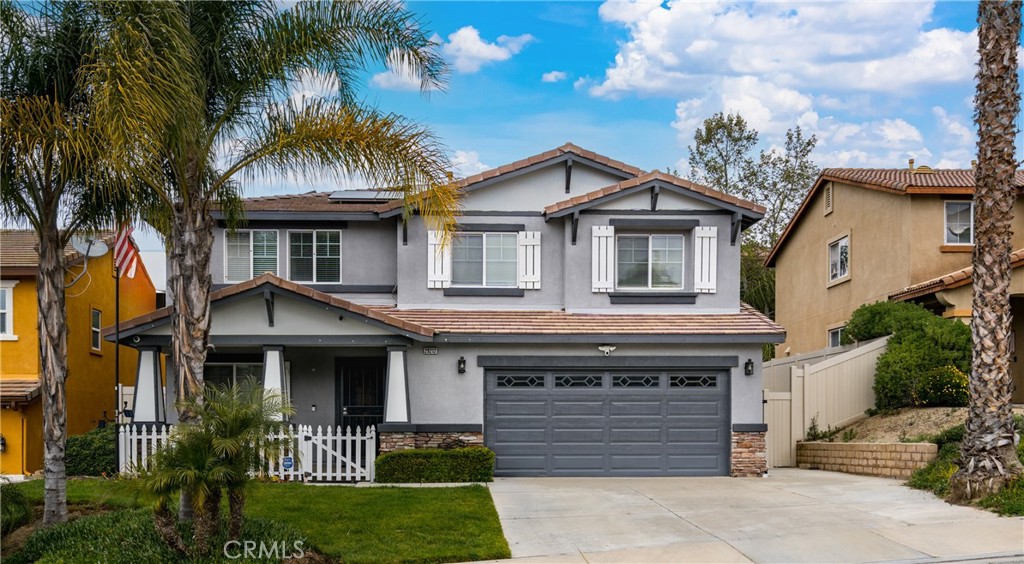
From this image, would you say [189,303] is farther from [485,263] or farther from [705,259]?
[705,259]

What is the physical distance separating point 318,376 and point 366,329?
8.42ft

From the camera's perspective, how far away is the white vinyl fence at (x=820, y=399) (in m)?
19.4

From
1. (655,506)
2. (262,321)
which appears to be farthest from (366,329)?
(655,506)

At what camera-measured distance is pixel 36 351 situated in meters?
19.9

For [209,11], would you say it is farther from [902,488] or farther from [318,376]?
[902,488]

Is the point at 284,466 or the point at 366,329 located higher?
the point at 366,329

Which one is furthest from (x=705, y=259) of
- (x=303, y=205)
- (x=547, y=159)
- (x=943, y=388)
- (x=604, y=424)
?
(x=303, y=205)

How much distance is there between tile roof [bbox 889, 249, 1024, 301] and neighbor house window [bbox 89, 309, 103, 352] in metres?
18.9

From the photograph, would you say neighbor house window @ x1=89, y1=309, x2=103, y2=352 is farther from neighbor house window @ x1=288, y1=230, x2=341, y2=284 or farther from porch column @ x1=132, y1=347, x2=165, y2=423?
neighbor house window @ x1=288, y1=230, x2=341, y2=284

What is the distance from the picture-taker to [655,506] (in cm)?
1316

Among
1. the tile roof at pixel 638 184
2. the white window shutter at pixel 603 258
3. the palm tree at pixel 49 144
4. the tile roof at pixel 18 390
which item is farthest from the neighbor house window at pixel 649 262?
the tile roof at pixel 18 390

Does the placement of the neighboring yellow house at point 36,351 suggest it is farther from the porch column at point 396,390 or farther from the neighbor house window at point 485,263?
the neighbor house window at point 485,263

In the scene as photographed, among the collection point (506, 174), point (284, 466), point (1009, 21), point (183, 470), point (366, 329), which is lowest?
point (284, 466)

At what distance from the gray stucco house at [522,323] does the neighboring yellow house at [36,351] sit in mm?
4150
